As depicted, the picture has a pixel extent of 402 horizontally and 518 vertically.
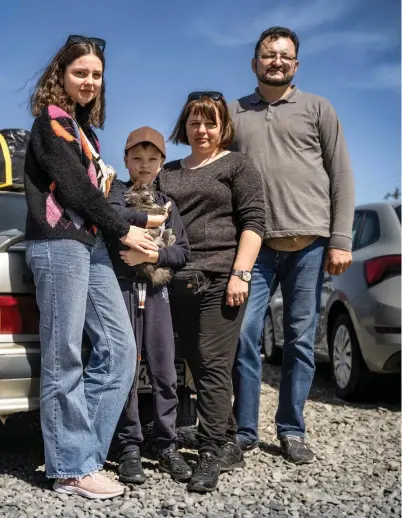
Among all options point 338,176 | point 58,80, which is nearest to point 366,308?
point 338,176

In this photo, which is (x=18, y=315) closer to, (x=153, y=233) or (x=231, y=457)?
(x=153, y=233)

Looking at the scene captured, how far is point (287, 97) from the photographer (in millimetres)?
4035

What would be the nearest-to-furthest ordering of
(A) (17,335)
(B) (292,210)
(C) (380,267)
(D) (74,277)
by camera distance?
(D) (74,277) → (A) (17,335) → (B) (292,210) → (C) (380,267)

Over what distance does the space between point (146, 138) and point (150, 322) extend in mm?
932

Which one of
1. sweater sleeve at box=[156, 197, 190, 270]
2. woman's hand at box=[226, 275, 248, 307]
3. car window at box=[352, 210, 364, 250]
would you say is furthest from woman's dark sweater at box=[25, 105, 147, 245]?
car window at box=[352, 210, 364, 250]

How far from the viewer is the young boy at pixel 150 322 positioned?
3.51 metres

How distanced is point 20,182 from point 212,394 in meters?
2.86

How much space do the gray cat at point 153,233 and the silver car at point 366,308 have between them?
227cm

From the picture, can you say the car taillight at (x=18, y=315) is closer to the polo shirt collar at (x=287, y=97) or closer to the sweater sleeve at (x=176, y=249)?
the sweater sleeve at (x=176, y=249)

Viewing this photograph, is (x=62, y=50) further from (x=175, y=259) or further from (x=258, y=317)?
(x=258, y=317)

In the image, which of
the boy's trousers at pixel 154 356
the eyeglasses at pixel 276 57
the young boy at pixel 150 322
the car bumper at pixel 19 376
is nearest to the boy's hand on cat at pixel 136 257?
the young boy at pixel 150 322

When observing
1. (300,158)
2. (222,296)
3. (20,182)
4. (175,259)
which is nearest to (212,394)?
(222,296)

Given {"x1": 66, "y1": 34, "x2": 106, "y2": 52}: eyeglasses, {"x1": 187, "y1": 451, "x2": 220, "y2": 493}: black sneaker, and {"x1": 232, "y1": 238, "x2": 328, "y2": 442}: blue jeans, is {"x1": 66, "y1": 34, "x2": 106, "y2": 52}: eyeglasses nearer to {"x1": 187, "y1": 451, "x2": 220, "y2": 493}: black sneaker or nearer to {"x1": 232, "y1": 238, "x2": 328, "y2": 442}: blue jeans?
{"x1": 232, "y1": 238, "x2": 328, "y2": 442}: blue jeans

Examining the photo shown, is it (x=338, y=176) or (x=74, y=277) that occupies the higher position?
(x=338, y=176)
